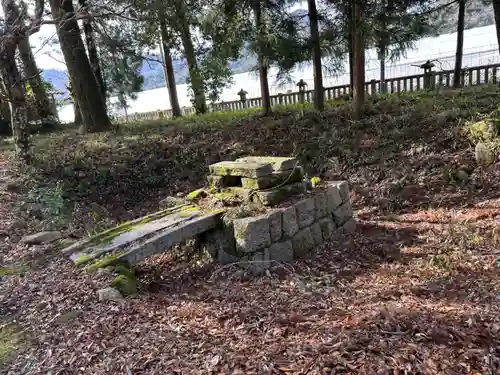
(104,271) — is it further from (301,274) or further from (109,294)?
(301,274)

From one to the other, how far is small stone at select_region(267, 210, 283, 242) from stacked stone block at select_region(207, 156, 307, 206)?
0.20 m

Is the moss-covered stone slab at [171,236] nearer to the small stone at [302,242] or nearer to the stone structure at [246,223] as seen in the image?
the stone structure at [246,223]

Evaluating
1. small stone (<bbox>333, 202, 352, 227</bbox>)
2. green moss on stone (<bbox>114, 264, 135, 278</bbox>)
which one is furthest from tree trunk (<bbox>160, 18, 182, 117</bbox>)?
green moss on stone (<bbox>114, 264, 135, 278</bbox>)

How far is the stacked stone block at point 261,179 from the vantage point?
4.29 m

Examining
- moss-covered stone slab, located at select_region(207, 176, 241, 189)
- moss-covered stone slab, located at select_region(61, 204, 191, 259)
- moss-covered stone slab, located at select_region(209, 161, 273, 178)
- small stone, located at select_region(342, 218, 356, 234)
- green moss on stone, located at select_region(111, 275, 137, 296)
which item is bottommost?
small stone, located at select_region(342, 218, 356, 234)

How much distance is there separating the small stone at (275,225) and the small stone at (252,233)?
0.16 ft

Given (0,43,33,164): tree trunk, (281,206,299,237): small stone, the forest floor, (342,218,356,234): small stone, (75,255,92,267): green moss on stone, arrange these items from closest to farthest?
the forest floor
(75,255,92,267): green moss on stone
(281,206,299,237): small stone
(342,218,356,234): small stone
(0,43,33,164): tree trunk

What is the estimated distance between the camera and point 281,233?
13.5ft

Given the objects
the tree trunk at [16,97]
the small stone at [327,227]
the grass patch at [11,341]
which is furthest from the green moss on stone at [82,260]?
the tree trunk at [16,97]

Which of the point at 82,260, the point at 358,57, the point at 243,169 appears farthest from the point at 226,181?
the point at 358,57

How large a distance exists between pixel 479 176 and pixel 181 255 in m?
4.39

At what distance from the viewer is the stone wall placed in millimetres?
3910

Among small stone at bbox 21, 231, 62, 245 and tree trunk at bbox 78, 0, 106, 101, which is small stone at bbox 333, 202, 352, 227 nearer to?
small stone at bbox 21, 231, 62, 245

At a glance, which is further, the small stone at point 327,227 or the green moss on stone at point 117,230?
the small stone at point 327,227
